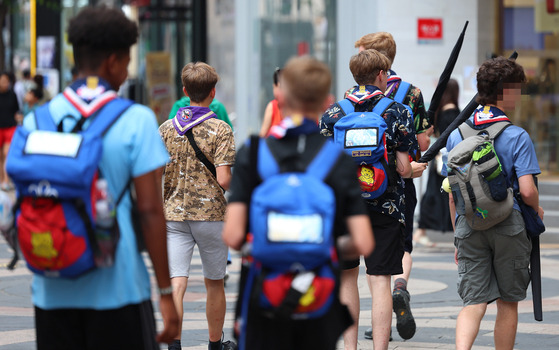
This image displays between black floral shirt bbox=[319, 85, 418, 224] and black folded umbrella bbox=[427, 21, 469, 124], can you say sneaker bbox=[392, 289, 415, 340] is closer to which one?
black floral shirt bbox=[319, 85, 418, 224]

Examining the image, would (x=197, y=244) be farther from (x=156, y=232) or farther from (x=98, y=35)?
(x=98, y=35)

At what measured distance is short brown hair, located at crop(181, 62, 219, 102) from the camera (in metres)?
6.52

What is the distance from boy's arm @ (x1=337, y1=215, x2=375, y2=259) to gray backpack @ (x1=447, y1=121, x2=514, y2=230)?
6.15 feet

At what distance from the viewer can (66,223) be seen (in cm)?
352

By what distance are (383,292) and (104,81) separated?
2912 millimetres

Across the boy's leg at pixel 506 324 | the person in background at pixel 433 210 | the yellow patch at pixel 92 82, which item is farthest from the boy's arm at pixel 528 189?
the person in background at pixel 433 210

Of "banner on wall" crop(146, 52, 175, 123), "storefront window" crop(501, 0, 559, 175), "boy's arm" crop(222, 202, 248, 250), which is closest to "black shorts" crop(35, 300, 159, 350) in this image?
"boy's arm" crop(222, 202, 248, 250)

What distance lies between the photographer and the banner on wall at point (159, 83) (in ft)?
75.6

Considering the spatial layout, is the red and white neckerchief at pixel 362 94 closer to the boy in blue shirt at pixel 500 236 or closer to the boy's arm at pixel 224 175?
the boy in blue shirt at pixel 500 236

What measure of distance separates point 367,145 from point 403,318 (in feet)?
5.39

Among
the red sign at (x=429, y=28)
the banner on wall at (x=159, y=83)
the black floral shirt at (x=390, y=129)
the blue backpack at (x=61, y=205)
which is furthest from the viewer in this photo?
the banner on wall at (x=159, y=83)

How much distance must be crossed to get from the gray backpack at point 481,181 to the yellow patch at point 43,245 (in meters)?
2.64

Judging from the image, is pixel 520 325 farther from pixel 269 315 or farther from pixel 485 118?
pixel 269 315

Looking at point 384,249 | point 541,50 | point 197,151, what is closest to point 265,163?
point 384,249
